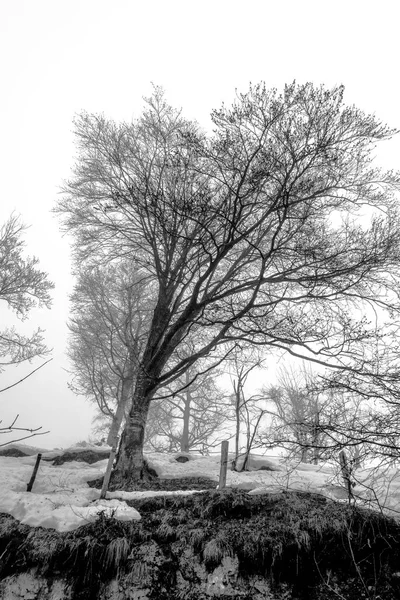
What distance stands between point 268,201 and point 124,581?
5466 millimetres

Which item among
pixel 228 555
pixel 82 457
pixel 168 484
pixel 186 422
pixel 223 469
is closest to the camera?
pixel 228 555

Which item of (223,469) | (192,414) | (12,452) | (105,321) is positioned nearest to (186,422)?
(192,414)

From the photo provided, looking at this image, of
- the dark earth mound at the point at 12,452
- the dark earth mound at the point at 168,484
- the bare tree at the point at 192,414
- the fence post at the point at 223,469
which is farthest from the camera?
the bare tree at the point at 192,414

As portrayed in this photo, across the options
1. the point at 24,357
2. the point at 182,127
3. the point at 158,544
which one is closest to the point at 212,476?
the point at 158,544

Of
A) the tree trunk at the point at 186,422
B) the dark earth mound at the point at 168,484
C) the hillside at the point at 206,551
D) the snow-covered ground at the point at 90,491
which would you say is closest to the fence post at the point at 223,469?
the snow-covered ground at the point at 90,491

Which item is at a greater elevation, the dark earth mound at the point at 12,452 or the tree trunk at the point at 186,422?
the tree trunk at the point at 186,422

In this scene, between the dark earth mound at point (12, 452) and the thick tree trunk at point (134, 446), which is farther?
the dark earth mound at point (12, 452)

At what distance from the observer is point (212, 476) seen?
22.5 feet

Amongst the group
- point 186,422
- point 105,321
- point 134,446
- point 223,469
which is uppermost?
point 105,321

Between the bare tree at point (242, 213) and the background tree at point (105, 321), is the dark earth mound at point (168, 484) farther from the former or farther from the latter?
the background tree at point (105, 321)

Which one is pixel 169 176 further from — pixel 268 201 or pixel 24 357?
pixel 24 357

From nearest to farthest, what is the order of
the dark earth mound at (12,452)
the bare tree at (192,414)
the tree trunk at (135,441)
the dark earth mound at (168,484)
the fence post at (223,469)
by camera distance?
the fence post at (223,469)
the dark earth mound at (168,484)
the tree trunk at (135,441)
the dark earth mound at (12,452)
the bare tree at (192,414)

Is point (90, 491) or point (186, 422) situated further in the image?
point (186, 422)

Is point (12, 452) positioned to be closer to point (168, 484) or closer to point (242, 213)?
point (168, 484)
